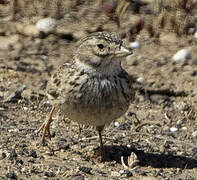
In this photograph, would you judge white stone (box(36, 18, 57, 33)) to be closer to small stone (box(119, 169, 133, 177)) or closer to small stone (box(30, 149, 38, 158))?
small stone (box(30, 149, 38, 158))

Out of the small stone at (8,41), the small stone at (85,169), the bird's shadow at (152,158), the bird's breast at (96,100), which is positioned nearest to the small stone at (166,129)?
the bird's shadow at (152,158)

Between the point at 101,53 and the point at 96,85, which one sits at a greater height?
the point at 101,53

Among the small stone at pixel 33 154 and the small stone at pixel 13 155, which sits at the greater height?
the small stone at pixel 13 155

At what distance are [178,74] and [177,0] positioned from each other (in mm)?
2046

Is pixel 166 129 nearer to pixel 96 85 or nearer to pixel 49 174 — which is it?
pixel 96 85

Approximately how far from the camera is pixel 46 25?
1152 cm

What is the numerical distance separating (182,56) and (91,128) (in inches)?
116

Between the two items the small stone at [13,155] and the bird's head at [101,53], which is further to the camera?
the bird's head at [101,53]

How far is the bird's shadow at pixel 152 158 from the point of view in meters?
7.73

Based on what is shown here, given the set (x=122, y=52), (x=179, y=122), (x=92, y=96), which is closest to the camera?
(x=122, y=52)

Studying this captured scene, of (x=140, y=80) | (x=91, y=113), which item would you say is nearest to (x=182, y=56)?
(x=140, y=80)

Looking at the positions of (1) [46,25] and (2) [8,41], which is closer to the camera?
(2) [8,41]

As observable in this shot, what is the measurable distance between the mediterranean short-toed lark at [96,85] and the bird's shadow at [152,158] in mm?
648

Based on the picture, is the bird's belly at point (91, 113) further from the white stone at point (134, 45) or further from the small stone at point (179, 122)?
the white stone at point (134, 45)
